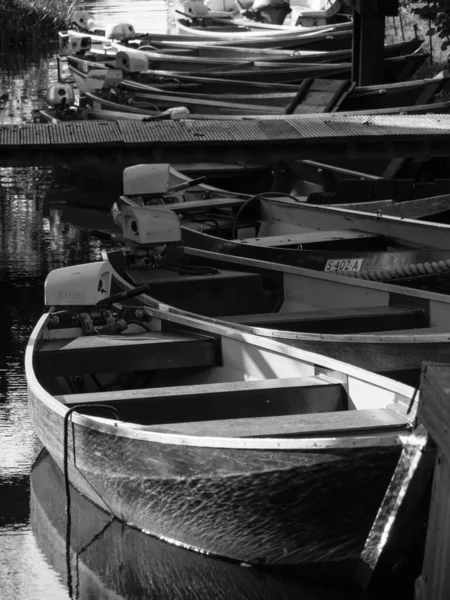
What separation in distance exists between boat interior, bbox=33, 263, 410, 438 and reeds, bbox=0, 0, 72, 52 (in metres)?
23.2

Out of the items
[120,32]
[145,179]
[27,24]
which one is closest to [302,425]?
[145,179]

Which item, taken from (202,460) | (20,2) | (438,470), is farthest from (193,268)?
(20,2)

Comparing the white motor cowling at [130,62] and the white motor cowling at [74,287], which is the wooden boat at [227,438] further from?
the white motor cowling at [130,62]

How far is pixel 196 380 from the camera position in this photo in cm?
621

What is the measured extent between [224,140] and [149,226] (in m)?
1.84

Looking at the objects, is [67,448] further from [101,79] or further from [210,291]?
[101,79]

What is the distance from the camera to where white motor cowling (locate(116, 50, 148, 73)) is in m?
15.9

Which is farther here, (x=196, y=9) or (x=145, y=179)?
(x=196, y=9)

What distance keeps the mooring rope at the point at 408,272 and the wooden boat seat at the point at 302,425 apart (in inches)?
111

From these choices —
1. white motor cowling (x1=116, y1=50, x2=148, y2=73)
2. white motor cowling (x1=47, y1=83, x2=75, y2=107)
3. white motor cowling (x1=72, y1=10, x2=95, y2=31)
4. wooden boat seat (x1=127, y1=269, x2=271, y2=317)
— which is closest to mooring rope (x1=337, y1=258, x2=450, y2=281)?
wooden boat seat (x1=127, y1=269, x2=271, y2=317)

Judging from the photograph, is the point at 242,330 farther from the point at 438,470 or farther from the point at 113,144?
the point at 113,144

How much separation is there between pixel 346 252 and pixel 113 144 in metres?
2.04

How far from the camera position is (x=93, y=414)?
5449 mm

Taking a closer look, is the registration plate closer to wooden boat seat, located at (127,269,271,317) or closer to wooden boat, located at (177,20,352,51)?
wooden boat seat, located at (127,269,271,317)
